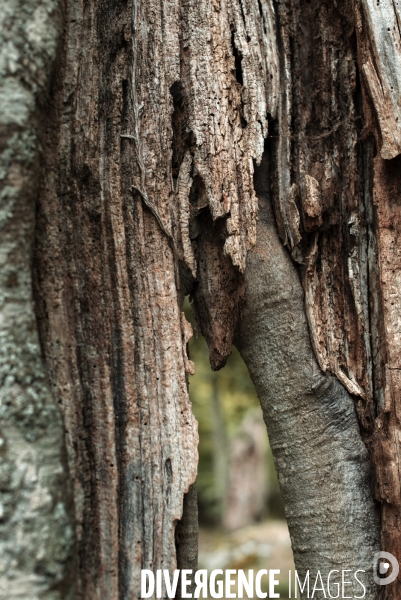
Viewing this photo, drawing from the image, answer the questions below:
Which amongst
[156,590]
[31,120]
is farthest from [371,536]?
[31,120]

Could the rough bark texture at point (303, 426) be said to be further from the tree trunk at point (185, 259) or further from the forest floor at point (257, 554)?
the forest floor at point (257, 554)

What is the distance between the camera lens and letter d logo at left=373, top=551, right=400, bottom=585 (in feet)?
5.39

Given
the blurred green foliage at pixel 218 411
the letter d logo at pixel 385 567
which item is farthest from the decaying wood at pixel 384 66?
the blurred green foliage at pixel 218 411

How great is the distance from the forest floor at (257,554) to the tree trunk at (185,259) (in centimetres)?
475

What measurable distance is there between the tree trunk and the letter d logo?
24mm

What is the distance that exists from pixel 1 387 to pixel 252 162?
0.97 m

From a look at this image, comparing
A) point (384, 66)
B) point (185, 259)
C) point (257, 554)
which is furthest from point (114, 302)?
point (257, 554)

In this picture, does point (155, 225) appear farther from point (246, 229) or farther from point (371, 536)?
point (371, 536)

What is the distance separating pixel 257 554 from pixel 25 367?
6.45 metres

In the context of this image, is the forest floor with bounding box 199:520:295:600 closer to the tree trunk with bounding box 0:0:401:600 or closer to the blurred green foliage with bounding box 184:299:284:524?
the blurred green foliage with bounding box 184:299:284:524

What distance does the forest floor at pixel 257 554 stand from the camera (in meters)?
6.48

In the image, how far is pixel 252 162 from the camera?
1788 mm

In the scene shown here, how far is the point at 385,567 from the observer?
1.67 meters

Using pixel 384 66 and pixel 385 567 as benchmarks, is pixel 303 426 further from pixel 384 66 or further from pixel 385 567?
pixel 384 66
